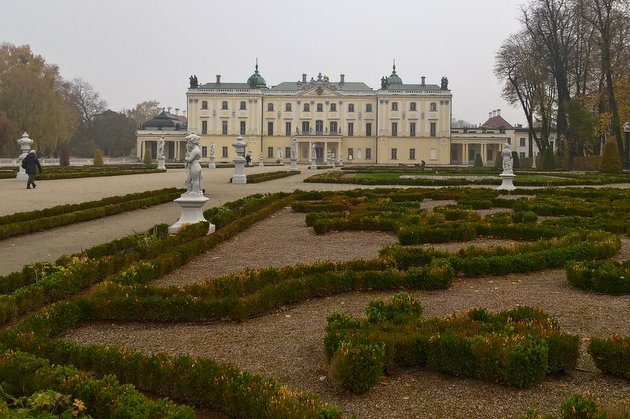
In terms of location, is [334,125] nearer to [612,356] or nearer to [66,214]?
[66,214]

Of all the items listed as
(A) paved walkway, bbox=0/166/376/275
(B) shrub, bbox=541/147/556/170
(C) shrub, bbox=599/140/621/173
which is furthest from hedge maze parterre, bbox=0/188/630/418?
(B) shrub, bbox=541/147/556/170

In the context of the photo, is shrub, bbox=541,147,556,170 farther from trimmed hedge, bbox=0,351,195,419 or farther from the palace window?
trimmed hedge, bbox=0,351,195,419

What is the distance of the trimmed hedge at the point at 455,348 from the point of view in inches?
125

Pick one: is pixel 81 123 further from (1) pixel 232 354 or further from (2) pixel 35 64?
(1) pixel 232 354

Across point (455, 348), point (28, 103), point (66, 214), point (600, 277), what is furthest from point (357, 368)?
point (28, 103)

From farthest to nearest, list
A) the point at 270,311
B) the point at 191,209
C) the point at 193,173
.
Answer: the point at 193,173 → the point at 191,209 → the point at 270,311

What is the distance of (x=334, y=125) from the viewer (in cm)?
6956

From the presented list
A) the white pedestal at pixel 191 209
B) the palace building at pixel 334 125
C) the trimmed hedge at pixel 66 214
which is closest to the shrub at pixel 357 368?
the white pedestal at pixel 191 209

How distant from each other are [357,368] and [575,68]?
35.5 metres

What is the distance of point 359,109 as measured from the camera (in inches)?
2724

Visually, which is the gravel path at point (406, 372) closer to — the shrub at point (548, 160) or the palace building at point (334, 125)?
the shrub at point (548, 160)

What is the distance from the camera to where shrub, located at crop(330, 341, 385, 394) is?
10.3ft

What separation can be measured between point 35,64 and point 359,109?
34.7 m

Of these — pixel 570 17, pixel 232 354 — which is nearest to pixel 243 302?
pixel 232 354
